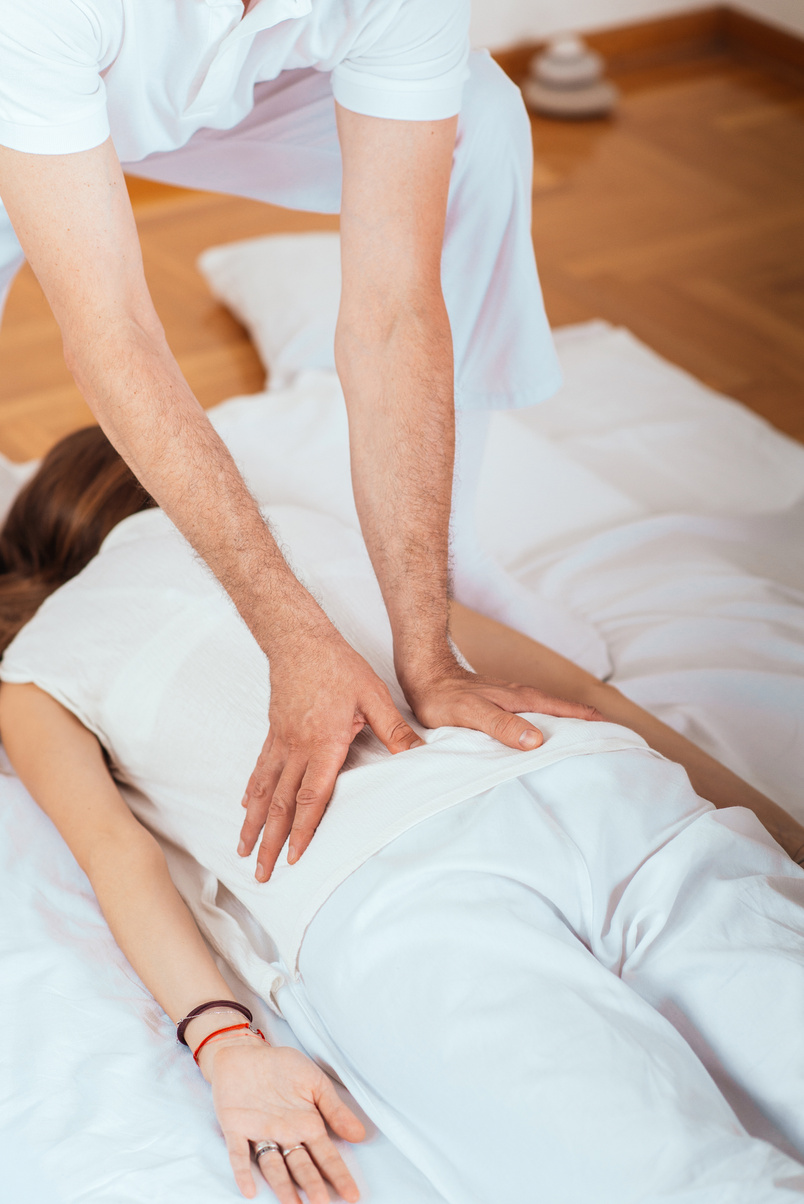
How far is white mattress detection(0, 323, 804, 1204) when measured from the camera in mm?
1048

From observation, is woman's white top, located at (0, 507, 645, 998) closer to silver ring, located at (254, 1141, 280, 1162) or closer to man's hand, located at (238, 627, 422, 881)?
man's hand, located at (238, 627, 422, 881)

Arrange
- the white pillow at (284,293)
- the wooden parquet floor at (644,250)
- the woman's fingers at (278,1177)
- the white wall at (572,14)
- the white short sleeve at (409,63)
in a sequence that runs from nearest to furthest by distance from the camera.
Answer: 1. the woman's fingers at (278,1177)
2. the white short sleeve at (409,63)
3. the white pillow at (284,293)
4. the wooden parquet floor at (644,250)
5. the white wall at (572,14)

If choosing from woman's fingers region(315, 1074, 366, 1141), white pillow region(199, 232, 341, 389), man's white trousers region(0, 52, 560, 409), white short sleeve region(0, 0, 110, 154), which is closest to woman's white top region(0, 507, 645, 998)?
woman's fingers region(315, 1074, 366, 1141)

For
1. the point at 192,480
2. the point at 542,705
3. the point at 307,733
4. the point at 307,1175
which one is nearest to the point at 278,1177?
the point at 307,1175

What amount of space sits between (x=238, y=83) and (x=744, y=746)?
0.93 m

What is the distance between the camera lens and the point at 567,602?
1.75 m

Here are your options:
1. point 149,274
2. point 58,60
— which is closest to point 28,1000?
point 58,60

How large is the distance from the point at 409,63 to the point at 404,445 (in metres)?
0.37

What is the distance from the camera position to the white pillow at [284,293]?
2.38 m

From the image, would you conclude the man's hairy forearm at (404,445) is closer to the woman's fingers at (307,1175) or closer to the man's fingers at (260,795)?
the man's fingers at (260,795)

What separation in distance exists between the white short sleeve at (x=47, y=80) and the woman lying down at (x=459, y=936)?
0.48m

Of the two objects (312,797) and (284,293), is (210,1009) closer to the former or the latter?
(312,797)

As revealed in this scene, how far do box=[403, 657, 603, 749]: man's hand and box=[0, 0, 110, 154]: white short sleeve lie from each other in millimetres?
568

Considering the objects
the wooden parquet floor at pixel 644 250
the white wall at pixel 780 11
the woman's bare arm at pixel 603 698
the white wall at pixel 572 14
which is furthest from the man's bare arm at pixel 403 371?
the white wall at pixel 780 11
